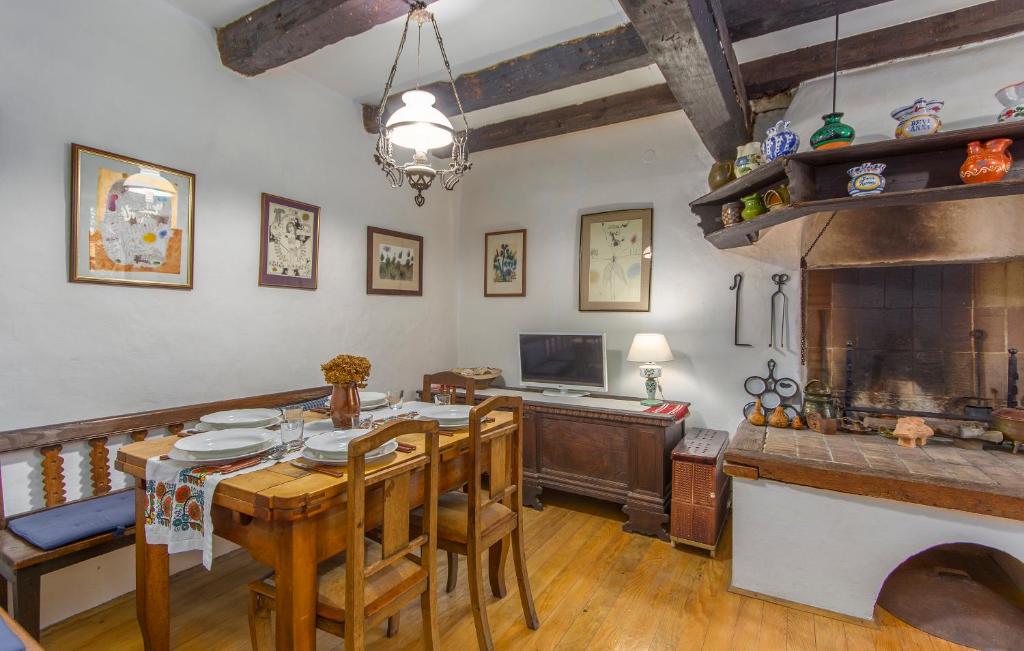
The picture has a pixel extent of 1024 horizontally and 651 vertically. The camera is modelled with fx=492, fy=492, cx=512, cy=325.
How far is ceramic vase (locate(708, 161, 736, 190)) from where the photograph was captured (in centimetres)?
249

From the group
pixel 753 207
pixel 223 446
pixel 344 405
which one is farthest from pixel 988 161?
pixel 223 446

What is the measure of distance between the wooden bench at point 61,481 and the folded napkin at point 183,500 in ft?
1.65

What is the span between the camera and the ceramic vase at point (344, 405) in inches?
77.0

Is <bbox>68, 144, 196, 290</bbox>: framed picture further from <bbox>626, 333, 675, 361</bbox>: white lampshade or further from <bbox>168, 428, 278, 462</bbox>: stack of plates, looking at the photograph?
<bbox>626, 333, 675, 361</bbox>: white lampshade

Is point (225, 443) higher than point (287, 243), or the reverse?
point (287, 243)

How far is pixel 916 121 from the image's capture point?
1.84 meters

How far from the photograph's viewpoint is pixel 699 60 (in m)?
1.86

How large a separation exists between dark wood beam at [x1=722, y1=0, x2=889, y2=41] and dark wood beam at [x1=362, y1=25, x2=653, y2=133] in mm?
397

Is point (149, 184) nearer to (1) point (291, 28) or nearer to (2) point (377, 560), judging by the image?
(1) point (291, 28)

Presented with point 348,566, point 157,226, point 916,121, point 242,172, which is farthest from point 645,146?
point 348,566

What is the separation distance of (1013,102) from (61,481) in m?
4.05

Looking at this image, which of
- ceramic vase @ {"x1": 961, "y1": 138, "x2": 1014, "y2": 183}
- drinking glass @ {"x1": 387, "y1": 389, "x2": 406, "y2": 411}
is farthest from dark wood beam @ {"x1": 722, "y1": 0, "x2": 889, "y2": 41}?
drinking glass @ {"x1": 387, "y1": 389, "x2": 406, "y2": 411}

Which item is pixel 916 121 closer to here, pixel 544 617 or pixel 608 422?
pixel 608 422

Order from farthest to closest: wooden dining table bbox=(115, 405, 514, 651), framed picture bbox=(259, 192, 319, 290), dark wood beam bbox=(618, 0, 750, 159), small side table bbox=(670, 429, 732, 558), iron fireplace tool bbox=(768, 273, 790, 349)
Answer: iron fireplace tool bbox=(768, 273, 790, 349) → framed picture bbox=(259, 192, 319, 290) → small side table bbox=(670, 429, 732, 558) → dark wood beam bbox=(618, 0, 750, 159) → wooden dining table bbox=(115, 405, 514, 651)
